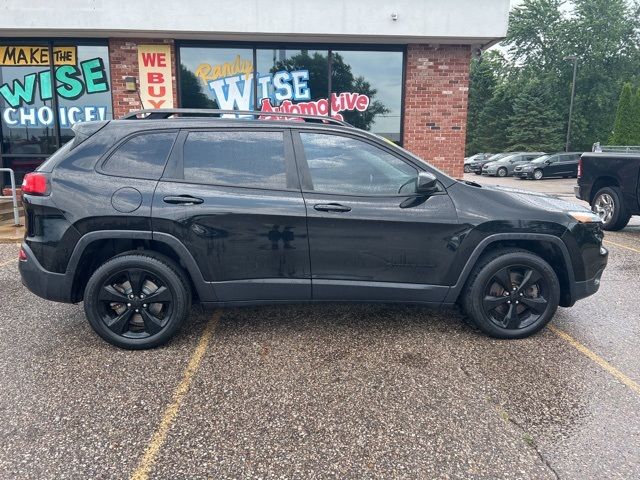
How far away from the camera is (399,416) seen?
8.86ft

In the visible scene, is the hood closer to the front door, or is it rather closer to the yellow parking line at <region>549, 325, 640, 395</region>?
the front door

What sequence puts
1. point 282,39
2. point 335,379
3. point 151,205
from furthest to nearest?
point 282,39 < point 151,205 < point 335,379

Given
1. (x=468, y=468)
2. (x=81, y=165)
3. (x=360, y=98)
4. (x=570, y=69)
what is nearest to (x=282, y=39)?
(x=360, y=98)

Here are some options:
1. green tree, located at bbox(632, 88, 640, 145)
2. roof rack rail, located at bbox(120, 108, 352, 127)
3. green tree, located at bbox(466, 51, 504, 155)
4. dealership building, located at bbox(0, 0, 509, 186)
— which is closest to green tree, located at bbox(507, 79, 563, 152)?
green tree, located at bbox(466, 51, 504, 155)

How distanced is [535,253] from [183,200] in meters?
2.76

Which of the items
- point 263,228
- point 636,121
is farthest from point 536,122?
point 263,228

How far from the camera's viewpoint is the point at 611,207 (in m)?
8.30

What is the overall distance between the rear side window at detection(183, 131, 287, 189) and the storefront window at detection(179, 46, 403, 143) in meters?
6.59

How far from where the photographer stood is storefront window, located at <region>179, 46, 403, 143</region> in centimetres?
977

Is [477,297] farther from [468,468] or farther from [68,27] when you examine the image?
[68,27]

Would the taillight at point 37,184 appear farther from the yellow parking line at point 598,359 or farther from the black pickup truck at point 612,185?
the black pickup truck at point 612,185

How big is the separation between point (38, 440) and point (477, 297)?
298 cm

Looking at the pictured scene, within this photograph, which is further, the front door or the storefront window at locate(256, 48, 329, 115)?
the storefront window at locate(256, 48, 329, 115)

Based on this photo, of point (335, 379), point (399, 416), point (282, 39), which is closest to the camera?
point (399, 416)
